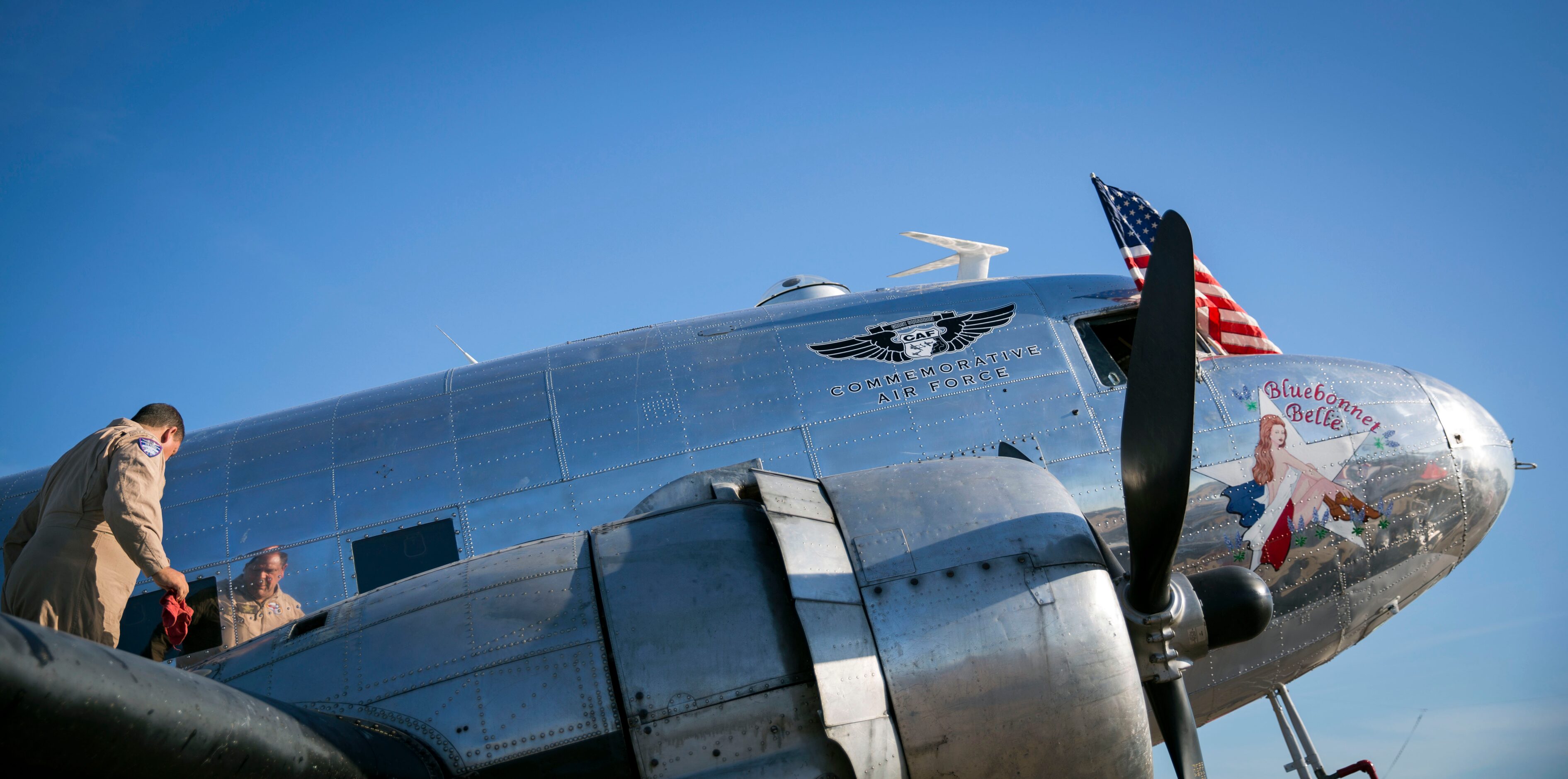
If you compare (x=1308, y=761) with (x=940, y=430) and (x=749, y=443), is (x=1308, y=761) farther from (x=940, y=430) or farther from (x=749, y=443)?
(x=749, y=443)

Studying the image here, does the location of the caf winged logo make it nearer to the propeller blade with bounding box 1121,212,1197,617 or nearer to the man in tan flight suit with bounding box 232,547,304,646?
the propeller blade with bounding box 1121,212,1197,617

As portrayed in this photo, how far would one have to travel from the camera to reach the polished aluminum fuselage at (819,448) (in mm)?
8164

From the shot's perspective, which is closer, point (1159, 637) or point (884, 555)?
point (884, 555)

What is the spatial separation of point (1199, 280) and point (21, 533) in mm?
10371

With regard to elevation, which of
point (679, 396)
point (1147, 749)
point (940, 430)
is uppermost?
point (679, 396)

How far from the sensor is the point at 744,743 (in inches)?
181

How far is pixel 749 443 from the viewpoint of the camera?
8.41 m

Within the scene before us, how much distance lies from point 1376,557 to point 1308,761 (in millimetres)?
1876

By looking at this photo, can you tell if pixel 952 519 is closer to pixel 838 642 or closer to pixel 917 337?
pixel 838 642

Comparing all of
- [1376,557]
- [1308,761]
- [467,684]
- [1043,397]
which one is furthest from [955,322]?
[467,684]

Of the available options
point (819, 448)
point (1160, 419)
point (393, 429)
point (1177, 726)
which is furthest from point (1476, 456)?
point (393, 429)

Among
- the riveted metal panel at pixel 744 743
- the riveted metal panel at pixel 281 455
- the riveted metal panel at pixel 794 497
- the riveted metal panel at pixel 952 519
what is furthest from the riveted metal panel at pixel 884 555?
the riveted metal panel at pixel 281 455

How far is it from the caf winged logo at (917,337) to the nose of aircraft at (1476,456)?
409cm

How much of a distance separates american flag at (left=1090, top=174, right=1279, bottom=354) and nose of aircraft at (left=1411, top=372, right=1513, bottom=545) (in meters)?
1.55
